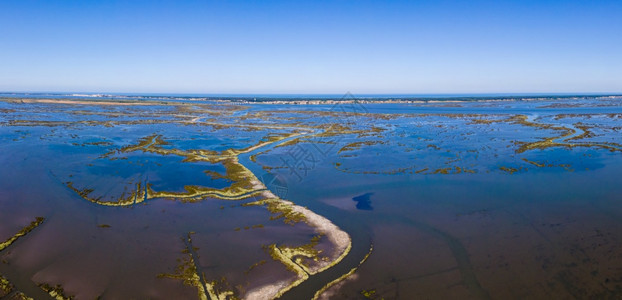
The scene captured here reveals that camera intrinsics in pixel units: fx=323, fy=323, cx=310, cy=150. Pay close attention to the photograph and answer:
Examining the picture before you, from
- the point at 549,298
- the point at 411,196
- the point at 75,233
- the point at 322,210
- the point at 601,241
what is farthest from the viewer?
the point at 411,196

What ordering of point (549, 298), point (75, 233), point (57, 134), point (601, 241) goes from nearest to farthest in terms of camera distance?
point (549, 298)
point (601, 241)
point (75, 233)
point (57, 134)

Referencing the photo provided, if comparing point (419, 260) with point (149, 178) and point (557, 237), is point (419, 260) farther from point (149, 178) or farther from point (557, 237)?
point (149, 178)

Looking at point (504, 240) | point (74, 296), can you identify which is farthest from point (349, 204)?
point (74, 296)

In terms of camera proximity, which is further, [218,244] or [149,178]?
[149,178]

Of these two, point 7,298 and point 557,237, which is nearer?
point 7,298

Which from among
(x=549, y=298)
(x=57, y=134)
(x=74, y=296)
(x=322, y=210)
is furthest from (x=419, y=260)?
(x=57, y=134)

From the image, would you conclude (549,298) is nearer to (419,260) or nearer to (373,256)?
(419,260)
